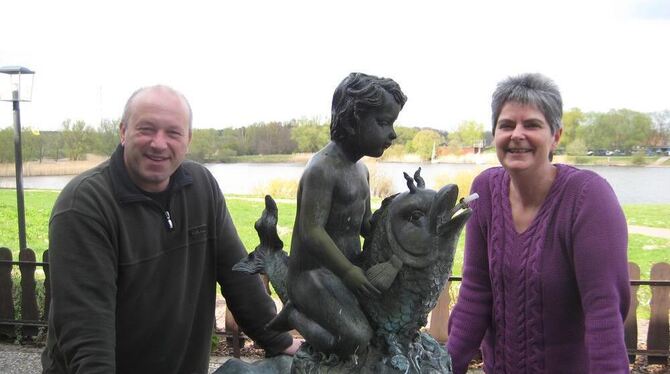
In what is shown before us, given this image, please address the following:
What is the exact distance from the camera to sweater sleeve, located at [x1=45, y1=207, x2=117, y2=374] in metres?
1.67

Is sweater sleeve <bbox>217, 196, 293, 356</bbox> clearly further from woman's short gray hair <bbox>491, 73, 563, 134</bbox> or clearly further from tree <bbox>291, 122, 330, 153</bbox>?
tree <bbox>291, 122, 330, 153</bbox>

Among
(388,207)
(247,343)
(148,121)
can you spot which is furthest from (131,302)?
(247,343)

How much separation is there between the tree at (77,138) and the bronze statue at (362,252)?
8.05m

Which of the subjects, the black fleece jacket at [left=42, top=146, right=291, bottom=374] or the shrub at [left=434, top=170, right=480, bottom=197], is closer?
the black fleece jacket at [left=42, top=146, right=291, bottom=374]

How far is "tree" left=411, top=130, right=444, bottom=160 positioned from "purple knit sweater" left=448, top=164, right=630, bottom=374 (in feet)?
14.9

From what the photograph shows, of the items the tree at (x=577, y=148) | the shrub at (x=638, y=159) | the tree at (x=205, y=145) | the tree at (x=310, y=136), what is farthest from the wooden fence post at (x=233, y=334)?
the shrub at (x=638, y=159)

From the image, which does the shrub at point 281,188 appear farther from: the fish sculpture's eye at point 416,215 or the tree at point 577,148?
the fish sculpture's eye at point 416,215

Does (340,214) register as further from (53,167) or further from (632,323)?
(53,167)

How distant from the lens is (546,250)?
180cm

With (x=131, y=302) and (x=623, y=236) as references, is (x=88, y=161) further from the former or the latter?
(x=623, y=236)

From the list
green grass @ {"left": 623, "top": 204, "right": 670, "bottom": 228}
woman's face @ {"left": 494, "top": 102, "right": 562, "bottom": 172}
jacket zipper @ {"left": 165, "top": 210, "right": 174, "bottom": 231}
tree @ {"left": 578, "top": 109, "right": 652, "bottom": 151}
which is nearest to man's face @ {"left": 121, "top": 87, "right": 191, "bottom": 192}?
jacket zipper @ {"left": 165, "top": 210, "right": 174, "bottom": 231}

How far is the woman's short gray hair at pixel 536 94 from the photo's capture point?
1.75 metres

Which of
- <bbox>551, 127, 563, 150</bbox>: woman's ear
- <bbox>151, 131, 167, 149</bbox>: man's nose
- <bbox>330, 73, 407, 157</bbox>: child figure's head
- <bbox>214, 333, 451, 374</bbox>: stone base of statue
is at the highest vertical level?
<bbox>330, 73, 407, 157</bbox>: child figure's head

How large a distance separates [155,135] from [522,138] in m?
1.15
